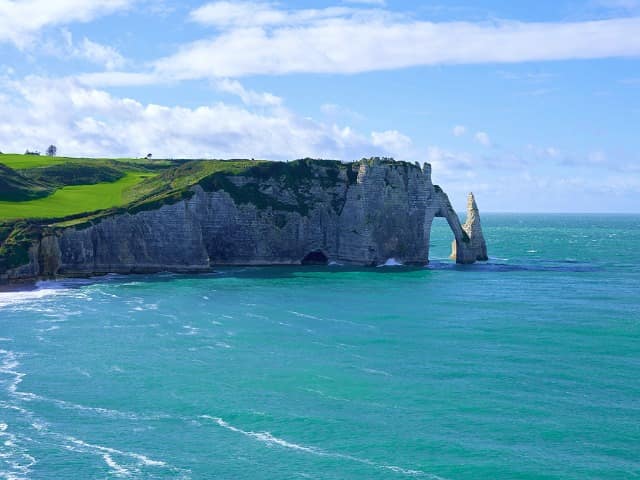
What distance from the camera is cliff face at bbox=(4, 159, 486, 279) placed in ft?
383

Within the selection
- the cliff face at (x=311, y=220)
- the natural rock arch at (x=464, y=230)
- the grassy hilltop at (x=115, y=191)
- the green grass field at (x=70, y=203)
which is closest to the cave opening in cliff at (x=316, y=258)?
the cliff face at (x=311, y=220)

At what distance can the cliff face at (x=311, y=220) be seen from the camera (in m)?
117

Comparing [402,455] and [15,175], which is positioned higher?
[15,175]

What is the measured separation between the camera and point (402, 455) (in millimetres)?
40594

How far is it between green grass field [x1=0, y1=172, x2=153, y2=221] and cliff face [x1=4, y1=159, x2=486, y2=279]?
49.8 feet

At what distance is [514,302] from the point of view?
89.1 metres

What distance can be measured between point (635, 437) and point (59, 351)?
44.4 metres

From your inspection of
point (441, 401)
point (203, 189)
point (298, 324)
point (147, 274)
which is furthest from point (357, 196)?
point (441, 401)

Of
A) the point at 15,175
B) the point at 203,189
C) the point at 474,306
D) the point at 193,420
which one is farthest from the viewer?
the point at 15,175

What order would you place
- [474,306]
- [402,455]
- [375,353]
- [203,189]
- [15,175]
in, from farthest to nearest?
[15,175] → [203,189] → [474,306] → [375,353] → [402,455]

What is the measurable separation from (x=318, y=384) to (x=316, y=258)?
80794mm

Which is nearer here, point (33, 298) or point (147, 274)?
point (33, 298)

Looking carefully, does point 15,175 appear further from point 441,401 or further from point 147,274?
point 441,401

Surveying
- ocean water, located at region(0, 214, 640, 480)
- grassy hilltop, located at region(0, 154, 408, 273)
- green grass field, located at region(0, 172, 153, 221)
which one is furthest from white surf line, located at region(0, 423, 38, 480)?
green grass field, located at region(0, 172, 153, 221)
